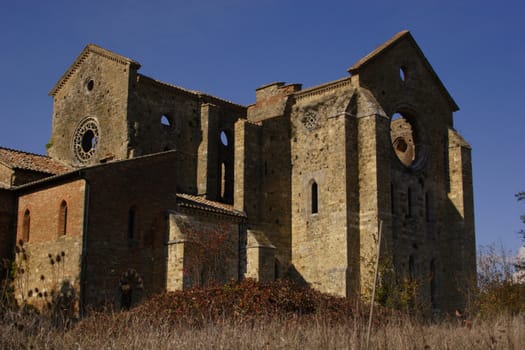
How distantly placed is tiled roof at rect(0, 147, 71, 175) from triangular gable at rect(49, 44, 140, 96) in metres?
5.20

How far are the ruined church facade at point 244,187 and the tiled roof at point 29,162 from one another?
11cm

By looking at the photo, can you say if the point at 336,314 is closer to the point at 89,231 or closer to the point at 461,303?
the point at 89,231

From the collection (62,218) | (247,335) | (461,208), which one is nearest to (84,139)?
(62,218)

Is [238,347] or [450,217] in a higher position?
[450,217]

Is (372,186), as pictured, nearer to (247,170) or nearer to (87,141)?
(247,170)

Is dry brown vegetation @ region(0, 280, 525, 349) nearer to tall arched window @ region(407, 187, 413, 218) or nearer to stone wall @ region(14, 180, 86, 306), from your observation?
stone wall @ region(14, 180, 86, 306)

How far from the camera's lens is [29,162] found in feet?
90.6

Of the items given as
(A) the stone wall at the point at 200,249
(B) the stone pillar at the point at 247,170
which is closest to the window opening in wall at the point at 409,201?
(B) the stone pillar at the point at 247,170

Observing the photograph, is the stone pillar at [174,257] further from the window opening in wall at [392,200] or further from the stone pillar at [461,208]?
the stone pillar at [461,208]

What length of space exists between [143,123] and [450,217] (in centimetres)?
1426

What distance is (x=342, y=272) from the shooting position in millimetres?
26547

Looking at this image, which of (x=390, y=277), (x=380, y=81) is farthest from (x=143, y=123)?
(x=390, y=277)

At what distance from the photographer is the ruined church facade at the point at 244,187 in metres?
24.1

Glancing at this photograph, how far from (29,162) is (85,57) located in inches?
282
